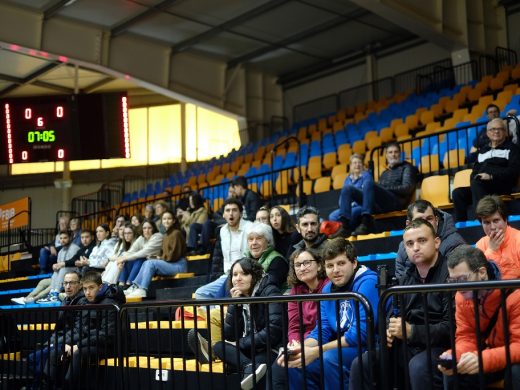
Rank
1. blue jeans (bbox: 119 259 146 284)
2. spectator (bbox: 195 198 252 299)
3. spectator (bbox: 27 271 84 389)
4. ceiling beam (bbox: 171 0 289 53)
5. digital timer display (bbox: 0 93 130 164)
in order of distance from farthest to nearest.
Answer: ceiling beam (bbox: 171 0 289 53) → digital timer display (bbox: 0 93 130 164) → blue jeans (bbox: 119 259 146 284) → spectator (bbox: 195 198 252 299) → spectator (bbox: 27 271 84 389)

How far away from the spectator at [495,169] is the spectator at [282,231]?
5.28 ft

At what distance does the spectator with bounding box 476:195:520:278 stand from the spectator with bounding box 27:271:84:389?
3033 mm

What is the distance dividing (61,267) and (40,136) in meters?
1.95

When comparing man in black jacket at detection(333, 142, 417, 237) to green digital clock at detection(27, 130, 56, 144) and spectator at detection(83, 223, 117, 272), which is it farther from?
green digital clock at detection(27, 130, 56, 144)

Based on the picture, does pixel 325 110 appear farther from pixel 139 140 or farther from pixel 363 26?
pixel 139 140

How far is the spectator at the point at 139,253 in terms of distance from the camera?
9.37m

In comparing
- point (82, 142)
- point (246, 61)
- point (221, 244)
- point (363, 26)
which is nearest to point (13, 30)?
point (82, 142)

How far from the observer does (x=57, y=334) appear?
5965 millimetres

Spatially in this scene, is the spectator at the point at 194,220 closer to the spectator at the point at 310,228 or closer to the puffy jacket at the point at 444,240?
the spectator at the point at 310,228

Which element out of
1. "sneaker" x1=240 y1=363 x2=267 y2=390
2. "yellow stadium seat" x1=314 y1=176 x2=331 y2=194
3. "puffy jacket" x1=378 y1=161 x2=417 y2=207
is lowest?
"sneaker" x1=240 y1=363 x2=267 y2=390

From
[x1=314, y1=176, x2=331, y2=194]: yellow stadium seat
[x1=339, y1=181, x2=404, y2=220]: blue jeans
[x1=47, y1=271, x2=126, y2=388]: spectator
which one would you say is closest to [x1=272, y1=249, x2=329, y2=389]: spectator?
[x1=47, y1=271, x2=126, y2=388]: spectator

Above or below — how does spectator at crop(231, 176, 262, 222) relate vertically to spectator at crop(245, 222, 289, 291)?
above

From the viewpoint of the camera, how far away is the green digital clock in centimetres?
1052

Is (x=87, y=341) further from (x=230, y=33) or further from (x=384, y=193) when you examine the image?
(x=230, y=33)
